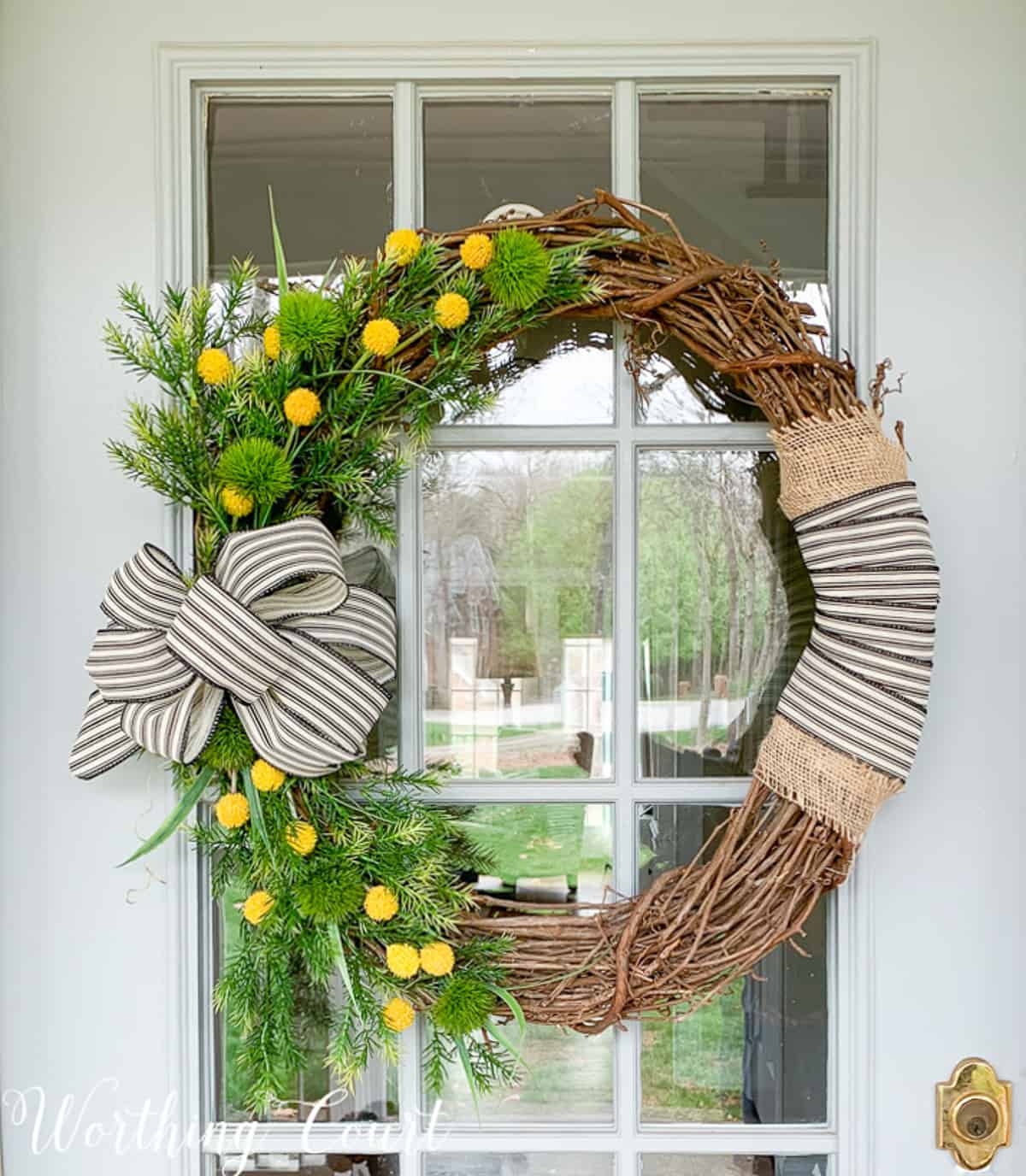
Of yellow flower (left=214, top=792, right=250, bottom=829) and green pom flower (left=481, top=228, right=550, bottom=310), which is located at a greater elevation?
green pom flower (left=481, top=228, right=550, bottom=310)

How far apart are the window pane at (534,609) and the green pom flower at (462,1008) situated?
0.22 m

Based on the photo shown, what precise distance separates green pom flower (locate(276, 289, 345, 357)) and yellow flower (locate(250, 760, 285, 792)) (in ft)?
1.18

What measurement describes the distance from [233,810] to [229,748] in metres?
0.05

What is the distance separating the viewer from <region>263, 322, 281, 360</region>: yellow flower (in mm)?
890

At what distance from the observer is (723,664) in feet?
3.42

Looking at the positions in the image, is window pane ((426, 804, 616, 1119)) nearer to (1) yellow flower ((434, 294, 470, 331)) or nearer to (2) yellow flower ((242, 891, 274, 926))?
(2) yellow flower ((242, 891, 274, 926))

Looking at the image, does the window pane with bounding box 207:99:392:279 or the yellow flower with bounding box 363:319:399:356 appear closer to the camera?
the yellow flower with bounding box 363:319:399:356

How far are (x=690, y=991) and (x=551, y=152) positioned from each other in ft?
2.70

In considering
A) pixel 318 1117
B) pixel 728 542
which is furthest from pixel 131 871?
pixel 728 542

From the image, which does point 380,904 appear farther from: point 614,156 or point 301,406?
point 614,156

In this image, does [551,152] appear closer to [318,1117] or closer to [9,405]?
[9,405]

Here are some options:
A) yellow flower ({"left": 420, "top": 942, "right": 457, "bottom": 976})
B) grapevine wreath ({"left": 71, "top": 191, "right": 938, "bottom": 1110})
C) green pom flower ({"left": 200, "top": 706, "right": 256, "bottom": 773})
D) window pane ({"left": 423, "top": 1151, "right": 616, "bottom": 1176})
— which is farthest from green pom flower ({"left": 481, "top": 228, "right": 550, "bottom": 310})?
window pane ({"left": 423, "top": 1151, "right": 616, "bottom": 1176})

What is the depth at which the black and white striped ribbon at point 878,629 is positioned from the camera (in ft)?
2.89

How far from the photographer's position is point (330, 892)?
0.88m
